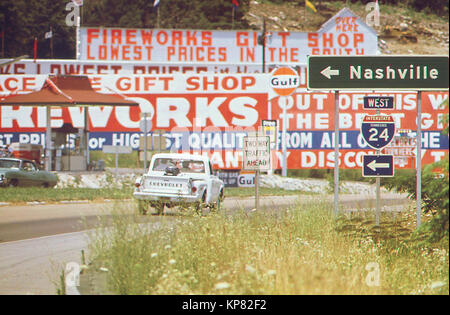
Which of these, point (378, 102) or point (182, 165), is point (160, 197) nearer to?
point (182, 165)

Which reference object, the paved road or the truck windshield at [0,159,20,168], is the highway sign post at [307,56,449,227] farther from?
the truck windshield at [0,159,20,168]

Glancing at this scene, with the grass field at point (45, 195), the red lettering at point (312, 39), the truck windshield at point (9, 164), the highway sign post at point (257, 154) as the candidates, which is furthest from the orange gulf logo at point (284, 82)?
the highway sign post at point (257, 154)

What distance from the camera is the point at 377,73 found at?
12.2 m

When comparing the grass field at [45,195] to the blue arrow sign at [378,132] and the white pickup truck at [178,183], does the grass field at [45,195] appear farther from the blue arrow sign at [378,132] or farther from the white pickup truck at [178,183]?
the blue arrow sign at [378,132]

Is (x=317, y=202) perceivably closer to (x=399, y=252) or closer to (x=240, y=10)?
(x=399, y=252)

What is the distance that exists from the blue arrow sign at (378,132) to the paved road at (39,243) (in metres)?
2.22

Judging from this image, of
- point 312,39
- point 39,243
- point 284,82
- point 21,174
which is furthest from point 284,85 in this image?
point 39,243

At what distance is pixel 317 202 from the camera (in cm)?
1543

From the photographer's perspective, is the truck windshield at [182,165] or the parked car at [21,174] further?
the parked car at [21,174]

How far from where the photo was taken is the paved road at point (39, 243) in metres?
10.2

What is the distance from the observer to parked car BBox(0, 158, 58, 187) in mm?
27562

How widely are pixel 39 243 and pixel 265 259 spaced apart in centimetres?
713

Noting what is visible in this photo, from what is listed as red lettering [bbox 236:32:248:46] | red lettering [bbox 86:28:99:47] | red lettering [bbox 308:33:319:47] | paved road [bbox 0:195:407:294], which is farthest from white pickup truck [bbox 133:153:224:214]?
red lettering [bbox 308:33:319:47]
